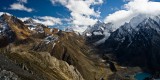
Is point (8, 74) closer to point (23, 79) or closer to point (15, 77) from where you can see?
point (15, 77)

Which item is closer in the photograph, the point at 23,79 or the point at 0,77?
the point at 0,77

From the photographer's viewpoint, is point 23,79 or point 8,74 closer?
point 8,74

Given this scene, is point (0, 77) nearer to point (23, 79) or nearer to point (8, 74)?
point (8, 74)

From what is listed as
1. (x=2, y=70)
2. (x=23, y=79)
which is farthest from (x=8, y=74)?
(x=23, y=79)

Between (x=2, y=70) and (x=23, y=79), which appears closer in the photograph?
(x=2, y=70)

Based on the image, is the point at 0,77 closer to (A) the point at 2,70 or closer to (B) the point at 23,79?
(A) the point at 2,70

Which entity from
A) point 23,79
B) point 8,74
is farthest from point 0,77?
point 23,79
